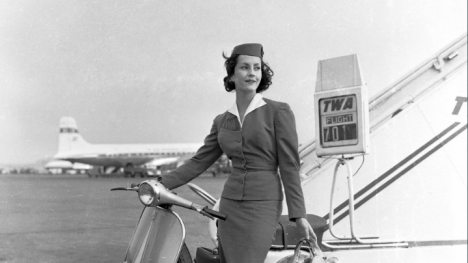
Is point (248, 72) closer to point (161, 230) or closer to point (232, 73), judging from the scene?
point (232, 73)

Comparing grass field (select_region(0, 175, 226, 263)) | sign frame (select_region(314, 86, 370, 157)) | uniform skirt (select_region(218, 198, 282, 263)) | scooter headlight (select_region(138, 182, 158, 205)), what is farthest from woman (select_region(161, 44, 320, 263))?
grass field (select_region(0, 175, 226, 263))

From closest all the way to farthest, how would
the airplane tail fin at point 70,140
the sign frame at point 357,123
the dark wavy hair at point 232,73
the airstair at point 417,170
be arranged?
1. the dark wavy hair at point 232,73
2. the sign frame at point 357,123
3. the airstair at point 417,170
4. the airplane tail fin at point 70,140

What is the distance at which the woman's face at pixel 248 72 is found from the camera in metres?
1.95

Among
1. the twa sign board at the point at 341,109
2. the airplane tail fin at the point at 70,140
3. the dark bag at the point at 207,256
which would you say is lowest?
the dark bag at the point at 207,256

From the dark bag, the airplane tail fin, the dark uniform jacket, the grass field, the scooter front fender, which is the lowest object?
the grass field

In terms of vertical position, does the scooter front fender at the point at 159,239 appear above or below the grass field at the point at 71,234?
above

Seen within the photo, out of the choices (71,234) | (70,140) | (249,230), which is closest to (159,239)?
(249,230)

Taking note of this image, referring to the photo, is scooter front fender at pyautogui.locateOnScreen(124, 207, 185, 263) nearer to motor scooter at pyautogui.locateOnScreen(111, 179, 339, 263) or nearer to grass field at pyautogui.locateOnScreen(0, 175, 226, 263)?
motor scooter at pyautogui.locateOnScreen(111, 179, 339, 263)

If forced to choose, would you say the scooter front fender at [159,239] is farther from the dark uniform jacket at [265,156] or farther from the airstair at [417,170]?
the airstair at [417,170]

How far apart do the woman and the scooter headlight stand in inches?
5.6

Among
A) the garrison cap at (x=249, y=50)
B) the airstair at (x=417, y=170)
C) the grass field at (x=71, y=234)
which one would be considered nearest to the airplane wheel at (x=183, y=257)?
the garrison cap at (x=249, y=50)

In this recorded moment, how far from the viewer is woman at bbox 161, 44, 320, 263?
1.90 m

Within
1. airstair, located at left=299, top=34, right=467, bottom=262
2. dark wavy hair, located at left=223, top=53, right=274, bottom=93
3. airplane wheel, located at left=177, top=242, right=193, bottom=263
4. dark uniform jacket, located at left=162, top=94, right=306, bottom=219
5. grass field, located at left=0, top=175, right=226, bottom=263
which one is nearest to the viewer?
dark uniform jacket, located at left=162, top=94, right=306, bottom=219

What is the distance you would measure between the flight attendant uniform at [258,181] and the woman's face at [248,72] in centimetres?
6
